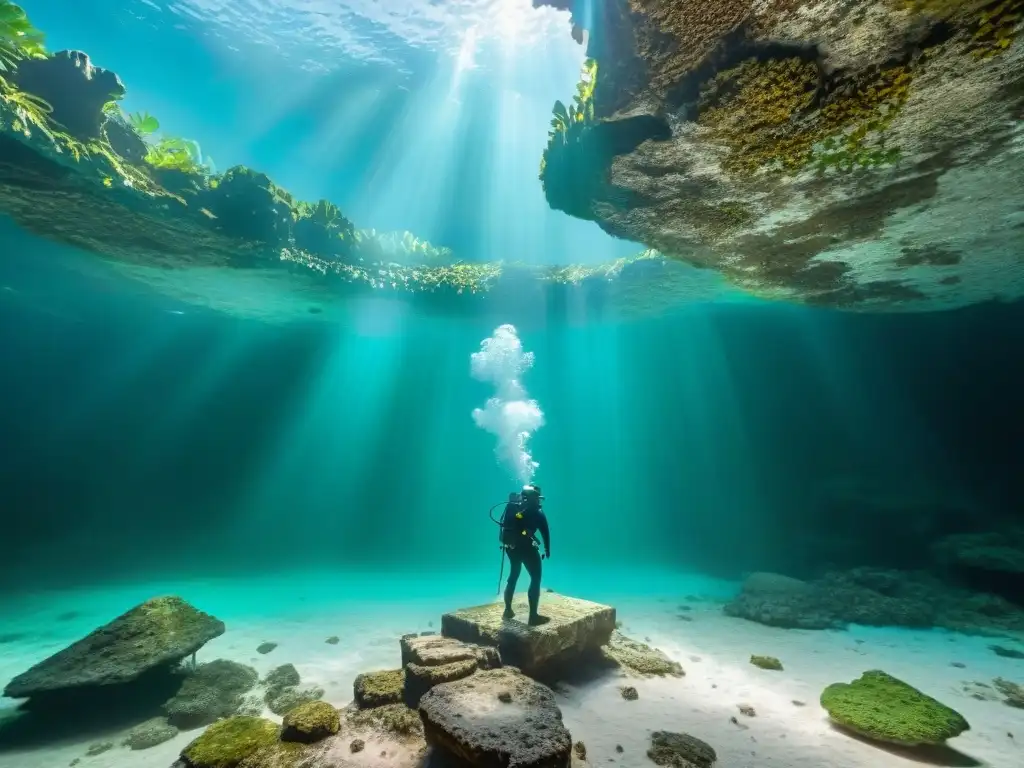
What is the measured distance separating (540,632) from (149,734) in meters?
5.66

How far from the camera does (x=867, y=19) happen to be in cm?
364

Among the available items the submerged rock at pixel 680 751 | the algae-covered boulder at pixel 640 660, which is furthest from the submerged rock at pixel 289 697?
the submerged rock at pixel 680 751

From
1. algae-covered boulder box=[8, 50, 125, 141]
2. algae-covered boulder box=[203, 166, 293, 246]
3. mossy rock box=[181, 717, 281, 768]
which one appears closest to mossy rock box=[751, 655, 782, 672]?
mossy rock box=[181, 717, 281, 768]

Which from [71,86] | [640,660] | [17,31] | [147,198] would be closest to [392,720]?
[640,660]

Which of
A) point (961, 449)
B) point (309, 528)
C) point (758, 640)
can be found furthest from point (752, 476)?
point (309, 528)

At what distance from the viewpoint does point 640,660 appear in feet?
25.3

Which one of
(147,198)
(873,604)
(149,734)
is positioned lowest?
(149,734)

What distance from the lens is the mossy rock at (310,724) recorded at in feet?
14.1

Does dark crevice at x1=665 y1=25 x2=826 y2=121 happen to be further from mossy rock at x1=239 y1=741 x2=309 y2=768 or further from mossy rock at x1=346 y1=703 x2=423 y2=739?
mossy rock at x1=239 y1=741 x2=309 y2=768

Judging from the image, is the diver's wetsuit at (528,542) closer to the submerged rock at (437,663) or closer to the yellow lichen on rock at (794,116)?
the submerged rock at (437,663)

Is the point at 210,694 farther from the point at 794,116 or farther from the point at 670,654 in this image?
the point at 794,116

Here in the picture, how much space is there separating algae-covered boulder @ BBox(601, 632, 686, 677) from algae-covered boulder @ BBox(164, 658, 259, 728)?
6.26m

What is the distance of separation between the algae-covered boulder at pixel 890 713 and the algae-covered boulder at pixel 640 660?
234 cm

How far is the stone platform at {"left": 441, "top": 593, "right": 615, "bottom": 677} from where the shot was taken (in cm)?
638
